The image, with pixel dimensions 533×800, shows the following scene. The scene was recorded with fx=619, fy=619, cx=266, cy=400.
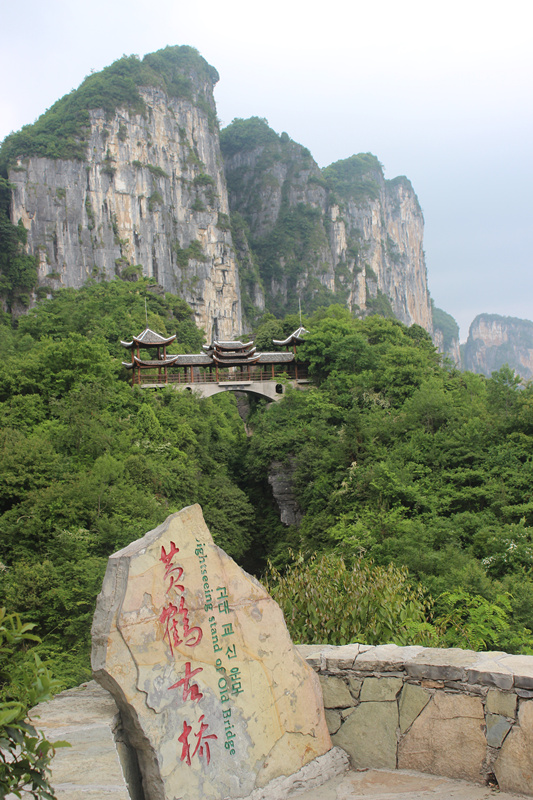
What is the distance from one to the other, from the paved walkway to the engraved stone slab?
0.20 metres

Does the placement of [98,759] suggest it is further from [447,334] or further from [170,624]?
[447,334]

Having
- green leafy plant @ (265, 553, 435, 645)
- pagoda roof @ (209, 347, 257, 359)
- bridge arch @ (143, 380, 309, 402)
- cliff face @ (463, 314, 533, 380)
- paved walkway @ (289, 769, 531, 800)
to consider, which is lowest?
paved walkway @ (289, 769, 531, 800)

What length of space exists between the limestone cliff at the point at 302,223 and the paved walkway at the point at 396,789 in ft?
190

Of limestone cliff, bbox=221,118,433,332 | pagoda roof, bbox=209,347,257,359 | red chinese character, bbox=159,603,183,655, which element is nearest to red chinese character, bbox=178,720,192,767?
red chinese character, bbox=159,603,183,655

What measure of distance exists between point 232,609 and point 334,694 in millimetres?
929

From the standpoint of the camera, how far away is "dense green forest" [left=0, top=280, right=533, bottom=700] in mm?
7188

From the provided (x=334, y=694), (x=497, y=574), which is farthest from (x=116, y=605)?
(x=497, y=574)

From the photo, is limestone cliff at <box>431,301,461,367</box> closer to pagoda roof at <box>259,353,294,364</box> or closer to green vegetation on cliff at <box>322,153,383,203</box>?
green vegetation on cliff at <box>322,153,383,203</box>

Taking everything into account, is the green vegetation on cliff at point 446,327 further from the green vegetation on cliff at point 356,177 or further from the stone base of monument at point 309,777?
the stone base of monument at point 309,777

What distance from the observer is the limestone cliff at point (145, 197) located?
39.6m

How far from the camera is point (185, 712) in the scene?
3.38 meters

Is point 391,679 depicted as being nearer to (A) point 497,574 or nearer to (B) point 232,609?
(B) point 232,609

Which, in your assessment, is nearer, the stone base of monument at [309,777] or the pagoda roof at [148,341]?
the stone base of monument at [309,777]

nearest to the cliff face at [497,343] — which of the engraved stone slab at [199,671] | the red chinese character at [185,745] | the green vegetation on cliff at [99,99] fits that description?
the green vegetation on cliff at [99,99]
